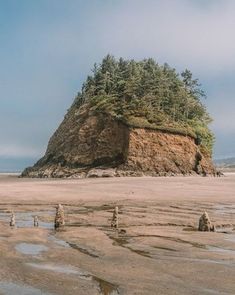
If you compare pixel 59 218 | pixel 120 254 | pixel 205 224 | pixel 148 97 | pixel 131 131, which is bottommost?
pixel 120 254

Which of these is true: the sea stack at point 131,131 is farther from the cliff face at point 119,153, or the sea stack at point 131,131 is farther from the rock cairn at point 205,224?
the rock cairn at point 205,224

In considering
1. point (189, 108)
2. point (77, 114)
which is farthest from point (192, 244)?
point (189, 108)

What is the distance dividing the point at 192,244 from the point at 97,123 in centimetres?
7667

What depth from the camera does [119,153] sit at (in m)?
86.1

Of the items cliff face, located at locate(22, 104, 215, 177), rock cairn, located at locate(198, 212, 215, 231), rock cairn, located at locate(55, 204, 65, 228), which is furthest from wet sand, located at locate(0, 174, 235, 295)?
Answer: cliff face, located at locate(22, 104, 215, 177)

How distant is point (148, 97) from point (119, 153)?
55.7ft

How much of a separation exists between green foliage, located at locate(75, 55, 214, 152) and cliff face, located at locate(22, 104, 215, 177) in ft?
6.94

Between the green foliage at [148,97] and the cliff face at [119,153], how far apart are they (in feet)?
6.94

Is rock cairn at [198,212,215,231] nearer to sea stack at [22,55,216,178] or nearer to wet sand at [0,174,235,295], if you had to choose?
wet sand at [0,174,235,295]

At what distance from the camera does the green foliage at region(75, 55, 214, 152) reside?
296 ft

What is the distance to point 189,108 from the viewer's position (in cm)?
10794

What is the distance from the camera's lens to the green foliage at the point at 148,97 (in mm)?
90100

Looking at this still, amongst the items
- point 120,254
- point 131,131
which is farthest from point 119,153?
point 120,254

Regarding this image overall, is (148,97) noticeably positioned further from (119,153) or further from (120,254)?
(120,254)
